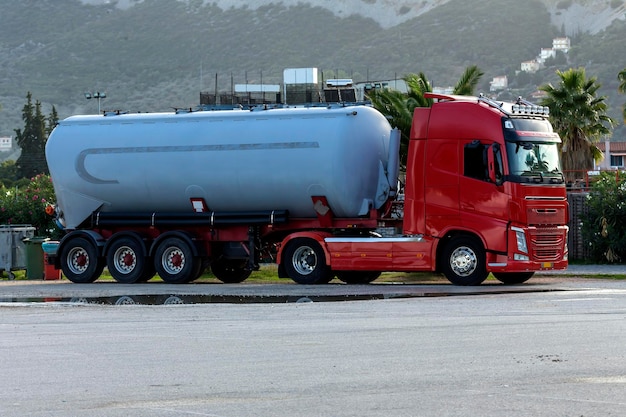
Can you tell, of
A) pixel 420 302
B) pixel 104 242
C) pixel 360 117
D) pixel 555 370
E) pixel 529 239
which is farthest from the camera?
pixel 104 242

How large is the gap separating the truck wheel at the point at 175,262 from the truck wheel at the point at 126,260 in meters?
0.45

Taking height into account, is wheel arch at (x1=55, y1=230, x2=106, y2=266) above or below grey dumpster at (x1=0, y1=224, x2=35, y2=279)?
above

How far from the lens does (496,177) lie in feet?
86.4

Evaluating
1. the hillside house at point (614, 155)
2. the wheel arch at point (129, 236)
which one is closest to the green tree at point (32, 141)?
the hillside house at point (614, 155)

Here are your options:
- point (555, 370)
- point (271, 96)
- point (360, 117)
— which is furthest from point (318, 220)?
point (271, 96)

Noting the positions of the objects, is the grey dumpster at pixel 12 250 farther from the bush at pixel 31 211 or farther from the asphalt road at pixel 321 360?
the asphalt road at pixel 321 360

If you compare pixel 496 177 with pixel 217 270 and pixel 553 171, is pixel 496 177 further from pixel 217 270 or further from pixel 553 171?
pixel 217 270

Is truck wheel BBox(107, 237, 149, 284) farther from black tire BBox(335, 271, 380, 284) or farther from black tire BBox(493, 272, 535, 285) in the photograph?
black tire BBox(493, 272, 535, 285)

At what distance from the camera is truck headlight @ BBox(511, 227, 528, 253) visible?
26234mm

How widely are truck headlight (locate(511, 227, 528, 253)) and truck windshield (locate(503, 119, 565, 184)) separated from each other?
3.22ft

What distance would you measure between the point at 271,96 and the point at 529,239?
8848 centimetres

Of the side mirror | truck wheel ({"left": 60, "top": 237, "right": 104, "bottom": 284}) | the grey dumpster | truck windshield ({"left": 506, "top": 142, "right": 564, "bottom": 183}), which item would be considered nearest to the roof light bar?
truck windshield ({"left": 506, "top": 142, "right": 564, "bottom": 183})

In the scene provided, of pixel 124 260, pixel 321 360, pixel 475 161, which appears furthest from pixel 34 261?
pixel 321 360

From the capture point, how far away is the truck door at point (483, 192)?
86.3 feet
